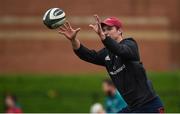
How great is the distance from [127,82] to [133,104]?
0.35 m

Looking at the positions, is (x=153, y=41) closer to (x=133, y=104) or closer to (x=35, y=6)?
(x=35, y=6)

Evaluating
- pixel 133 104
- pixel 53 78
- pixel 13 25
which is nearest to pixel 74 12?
pixel 13 25

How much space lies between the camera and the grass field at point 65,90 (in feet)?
92.9

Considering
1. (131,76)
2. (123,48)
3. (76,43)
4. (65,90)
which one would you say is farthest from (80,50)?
(65,90)

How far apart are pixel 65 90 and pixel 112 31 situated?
65.0ft

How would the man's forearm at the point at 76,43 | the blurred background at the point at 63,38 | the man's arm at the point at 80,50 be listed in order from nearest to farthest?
1. the man's arm at the point at 80,50
2. the man's forearm at the point at 76,43
3. the blurred background at the point at 63,38

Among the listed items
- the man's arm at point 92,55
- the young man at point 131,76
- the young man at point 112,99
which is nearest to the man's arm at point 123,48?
the young man at point 131,76

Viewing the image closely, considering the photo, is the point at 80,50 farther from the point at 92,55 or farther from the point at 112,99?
the point at 112,99

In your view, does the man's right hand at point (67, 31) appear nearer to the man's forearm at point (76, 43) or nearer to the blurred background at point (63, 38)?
the man's forearm at point (76, 43)

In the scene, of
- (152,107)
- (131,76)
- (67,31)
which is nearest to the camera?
(131,76)

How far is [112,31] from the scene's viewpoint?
34.8 ft

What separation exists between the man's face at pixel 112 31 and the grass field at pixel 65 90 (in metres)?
16.5

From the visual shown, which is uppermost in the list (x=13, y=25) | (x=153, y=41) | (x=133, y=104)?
(x=133, y=104)

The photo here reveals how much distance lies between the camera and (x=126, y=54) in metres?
10.3
